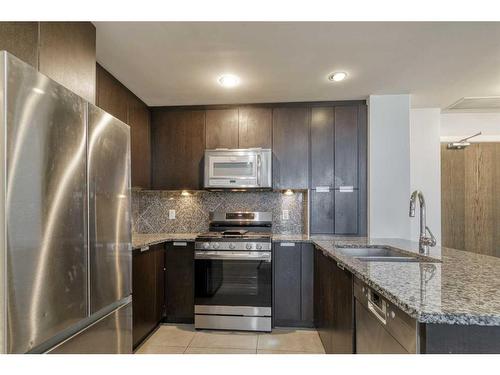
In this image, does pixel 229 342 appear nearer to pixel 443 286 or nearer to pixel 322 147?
pixel 443 286

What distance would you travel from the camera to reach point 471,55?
203 centimetres

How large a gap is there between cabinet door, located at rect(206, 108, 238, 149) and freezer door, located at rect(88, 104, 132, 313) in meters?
1.62

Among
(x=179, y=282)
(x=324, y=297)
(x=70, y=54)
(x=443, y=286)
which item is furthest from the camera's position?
(x=179, y=282)

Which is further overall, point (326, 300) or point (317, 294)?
point (317, 294)

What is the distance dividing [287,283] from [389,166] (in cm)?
159

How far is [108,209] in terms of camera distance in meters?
1.31

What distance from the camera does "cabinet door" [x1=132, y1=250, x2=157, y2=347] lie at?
89.1 inches

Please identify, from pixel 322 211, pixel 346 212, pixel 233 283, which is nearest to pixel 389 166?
pixel 346 212

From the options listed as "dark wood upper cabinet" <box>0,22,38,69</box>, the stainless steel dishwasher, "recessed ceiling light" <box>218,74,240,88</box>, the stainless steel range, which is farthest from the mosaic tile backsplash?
"dark wood upper cabinet" <box>0,22,38,69</box>

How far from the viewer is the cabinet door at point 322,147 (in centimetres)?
302

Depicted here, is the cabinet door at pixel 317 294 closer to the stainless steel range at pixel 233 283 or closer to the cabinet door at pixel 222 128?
the stainless steel range at pixel 233 283

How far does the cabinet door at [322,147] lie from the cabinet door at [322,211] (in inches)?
4.3

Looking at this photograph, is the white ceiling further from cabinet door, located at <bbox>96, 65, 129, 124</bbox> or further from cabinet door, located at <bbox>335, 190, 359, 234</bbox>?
cabinet door, located at <bbox>335, 190, 359, 234</bbox>
